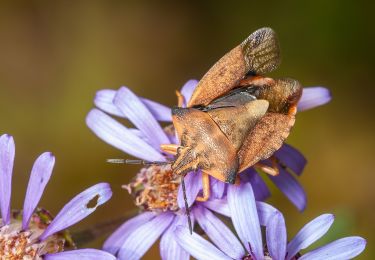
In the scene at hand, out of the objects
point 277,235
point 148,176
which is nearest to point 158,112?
point 148,176

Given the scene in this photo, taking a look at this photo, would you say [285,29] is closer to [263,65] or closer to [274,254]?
[263,65]

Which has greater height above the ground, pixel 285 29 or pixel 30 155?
pixel 285 29

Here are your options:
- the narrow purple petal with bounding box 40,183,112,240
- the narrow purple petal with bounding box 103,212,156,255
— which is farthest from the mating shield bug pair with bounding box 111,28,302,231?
the narrow purple petal with bounding box 103,212,156,255

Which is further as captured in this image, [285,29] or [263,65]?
[285,29]

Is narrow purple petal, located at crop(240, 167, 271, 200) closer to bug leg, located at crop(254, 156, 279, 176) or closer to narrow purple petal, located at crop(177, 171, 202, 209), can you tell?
bug leg, located at crop(254, 156, 279, 176)

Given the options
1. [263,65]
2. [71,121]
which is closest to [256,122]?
[263,65]

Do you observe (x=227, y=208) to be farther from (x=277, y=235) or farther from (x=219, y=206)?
(x=277, y=235)
